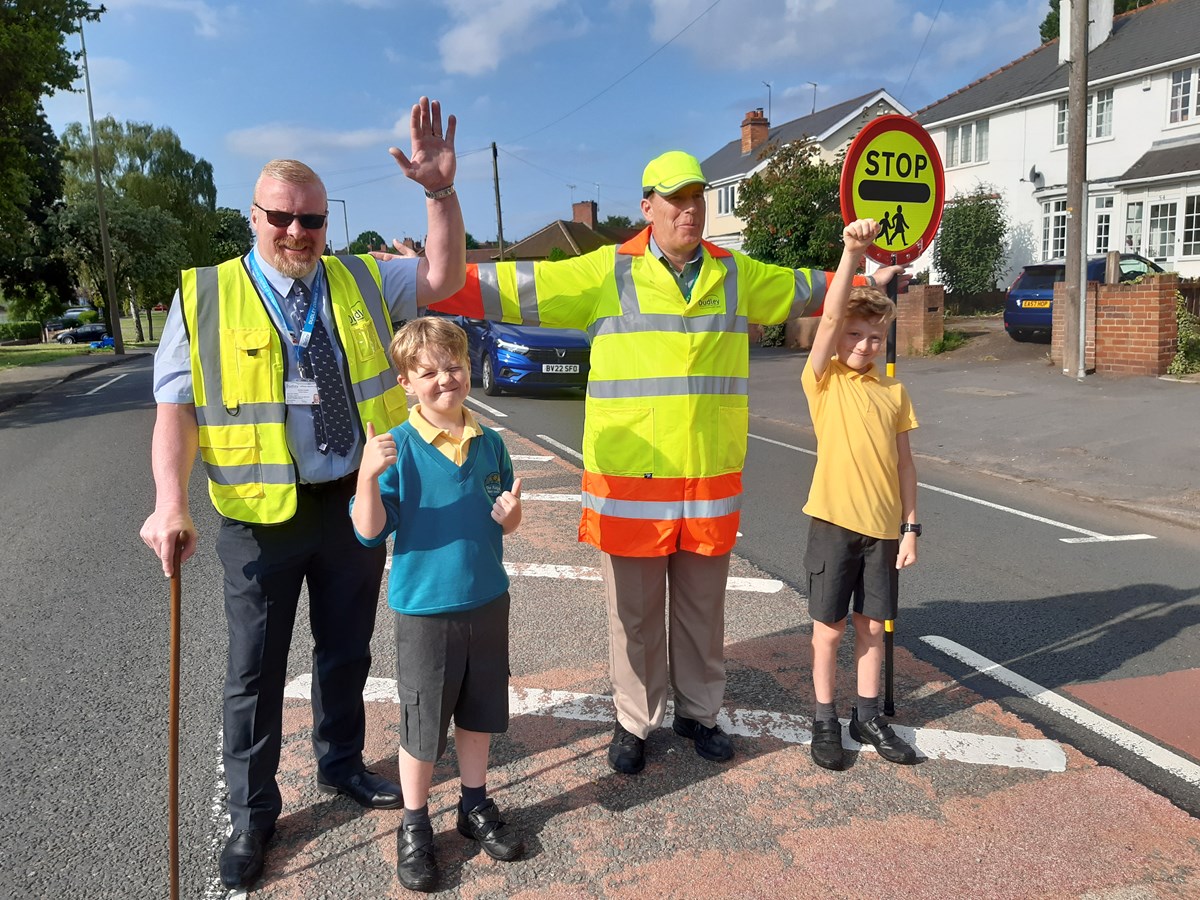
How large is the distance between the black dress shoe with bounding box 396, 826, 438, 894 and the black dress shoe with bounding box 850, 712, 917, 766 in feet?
5.43

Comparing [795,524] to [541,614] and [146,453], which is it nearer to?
[541,614]

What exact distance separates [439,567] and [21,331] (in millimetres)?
52290

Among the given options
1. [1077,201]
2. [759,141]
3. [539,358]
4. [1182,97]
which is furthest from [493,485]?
[759,141]

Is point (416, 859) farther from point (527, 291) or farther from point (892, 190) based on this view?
point (892, 190)

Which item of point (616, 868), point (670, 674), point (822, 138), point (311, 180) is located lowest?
point (616, 868)

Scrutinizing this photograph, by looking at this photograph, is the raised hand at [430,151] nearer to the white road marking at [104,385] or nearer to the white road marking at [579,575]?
the white road marking at [579,575]

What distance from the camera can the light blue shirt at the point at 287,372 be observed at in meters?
2.62

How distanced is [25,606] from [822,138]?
38.8 meters

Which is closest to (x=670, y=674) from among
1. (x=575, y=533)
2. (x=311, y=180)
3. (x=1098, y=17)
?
(x=311, y=180)

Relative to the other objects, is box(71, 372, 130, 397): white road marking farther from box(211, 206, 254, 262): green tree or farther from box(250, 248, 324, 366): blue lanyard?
box(211, 206, 254, 262): green tree

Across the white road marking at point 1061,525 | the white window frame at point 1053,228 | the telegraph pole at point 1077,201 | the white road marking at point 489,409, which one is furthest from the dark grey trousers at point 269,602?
the white window frame at point 1053,228

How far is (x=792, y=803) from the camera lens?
307 centimetres

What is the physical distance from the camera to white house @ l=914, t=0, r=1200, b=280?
969 inches

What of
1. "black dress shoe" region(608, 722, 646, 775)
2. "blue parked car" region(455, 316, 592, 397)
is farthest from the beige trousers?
"blue parked car" region(455, 316, 592, 397)
